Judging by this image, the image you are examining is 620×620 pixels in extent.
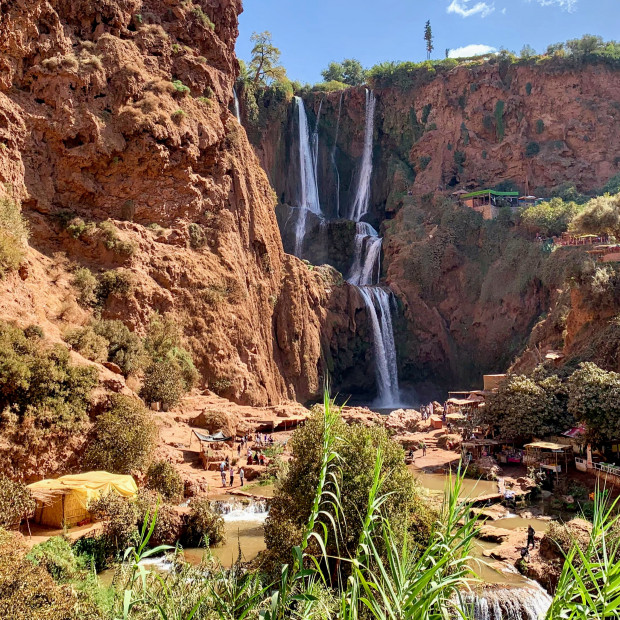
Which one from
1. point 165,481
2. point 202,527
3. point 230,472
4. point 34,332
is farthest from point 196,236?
point 202,527

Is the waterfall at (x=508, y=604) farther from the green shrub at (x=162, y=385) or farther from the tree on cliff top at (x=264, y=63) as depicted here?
the tree on cliff top at (x=264, y=63)

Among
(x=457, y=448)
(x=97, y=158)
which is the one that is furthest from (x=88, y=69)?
(x=457, y=448)

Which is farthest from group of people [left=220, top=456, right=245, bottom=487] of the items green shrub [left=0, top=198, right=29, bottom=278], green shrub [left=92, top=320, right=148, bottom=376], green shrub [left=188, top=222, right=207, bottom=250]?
green shrub [left=188, top=222, right=207, bottom=250]

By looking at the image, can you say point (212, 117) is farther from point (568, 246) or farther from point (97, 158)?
point (568, 246)

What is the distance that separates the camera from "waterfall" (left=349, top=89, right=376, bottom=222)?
209 ft

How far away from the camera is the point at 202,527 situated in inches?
643

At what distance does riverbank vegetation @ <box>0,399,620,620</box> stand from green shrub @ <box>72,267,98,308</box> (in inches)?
544

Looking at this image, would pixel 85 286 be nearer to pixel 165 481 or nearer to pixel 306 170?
pixel 165 481

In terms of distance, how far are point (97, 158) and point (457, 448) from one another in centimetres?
2461

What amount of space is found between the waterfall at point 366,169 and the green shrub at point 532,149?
16637 millimetres

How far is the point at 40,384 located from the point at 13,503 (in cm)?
438

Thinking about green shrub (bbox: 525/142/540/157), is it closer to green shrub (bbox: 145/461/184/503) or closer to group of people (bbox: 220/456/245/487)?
group of people (bbox: 220/456/245/487)

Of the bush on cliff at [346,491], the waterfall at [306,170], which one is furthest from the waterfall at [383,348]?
the bush on cliff at [346,491]

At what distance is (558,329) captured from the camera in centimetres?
3822
